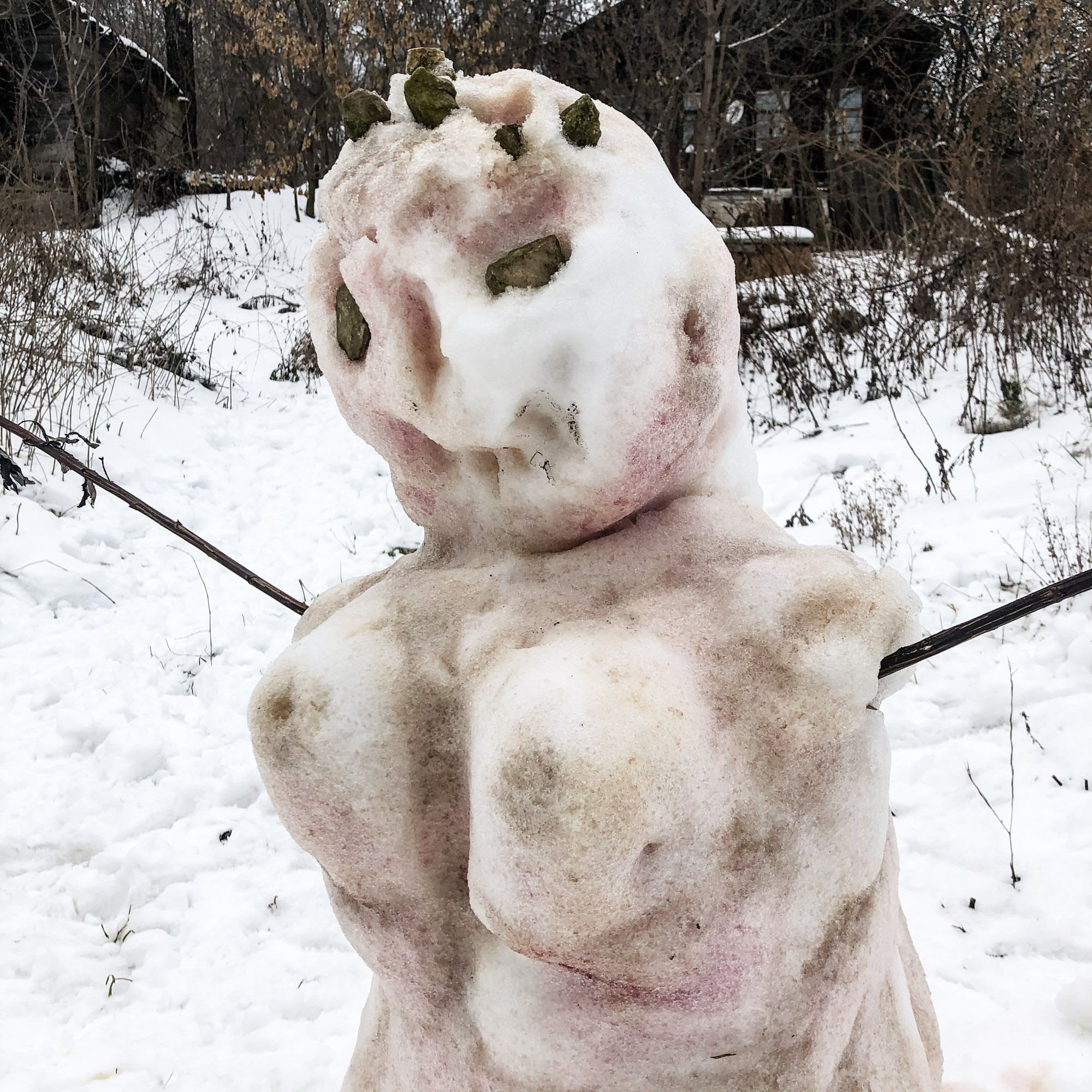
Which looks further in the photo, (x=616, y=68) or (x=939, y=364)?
(x=616, y=68)

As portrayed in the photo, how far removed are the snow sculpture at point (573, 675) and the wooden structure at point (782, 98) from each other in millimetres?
5352

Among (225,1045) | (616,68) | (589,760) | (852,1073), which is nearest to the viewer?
(589,760)

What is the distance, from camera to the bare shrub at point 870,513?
3.85 meters

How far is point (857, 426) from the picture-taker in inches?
207

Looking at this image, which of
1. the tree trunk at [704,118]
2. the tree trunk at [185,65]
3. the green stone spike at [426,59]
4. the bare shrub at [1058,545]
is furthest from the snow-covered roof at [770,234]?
the tree trunk at [185,65]

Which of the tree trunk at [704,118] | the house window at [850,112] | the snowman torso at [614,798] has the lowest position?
the snowman torso at [614,798]

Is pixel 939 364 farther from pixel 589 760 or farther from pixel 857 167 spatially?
pixel 589 760

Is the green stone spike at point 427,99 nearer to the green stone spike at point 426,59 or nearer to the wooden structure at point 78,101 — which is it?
the green stone spike at point 426,59

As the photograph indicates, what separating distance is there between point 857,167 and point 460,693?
734cm

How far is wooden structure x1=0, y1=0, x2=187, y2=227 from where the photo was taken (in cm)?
921

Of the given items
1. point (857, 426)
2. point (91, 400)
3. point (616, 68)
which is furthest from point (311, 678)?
point (616, 68)

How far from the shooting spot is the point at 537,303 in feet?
3.04

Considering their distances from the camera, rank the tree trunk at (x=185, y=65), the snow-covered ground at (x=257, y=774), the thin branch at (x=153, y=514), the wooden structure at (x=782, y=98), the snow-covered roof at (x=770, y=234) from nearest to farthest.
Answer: the thin branch at (x=153, y=514) → the snow-covered ground at (x=257, y=774) → the snow-covered roof at (x=770, y=234) → the wooden structure at (x=782, y=98) → the tree trunk at (x=185, y=65)

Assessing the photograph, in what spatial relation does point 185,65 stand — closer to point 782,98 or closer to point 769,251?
point 782,98
